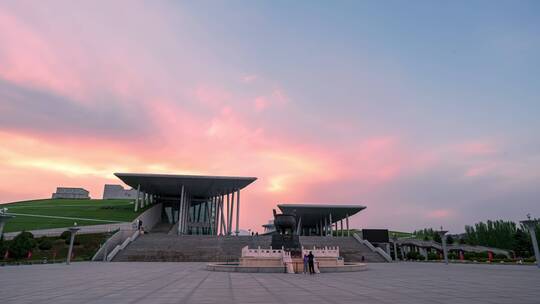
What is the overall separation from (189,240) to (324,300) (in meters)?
32.9

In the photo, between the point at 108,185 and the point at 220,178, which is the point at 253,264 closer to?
the point at 220,178

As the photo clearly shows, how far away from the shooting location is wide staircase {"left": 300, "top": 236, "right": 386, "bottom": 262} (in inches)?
1400

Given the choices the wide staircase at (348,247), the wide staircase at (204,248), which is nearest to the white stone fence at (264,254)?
the wide staircase at (204,248)

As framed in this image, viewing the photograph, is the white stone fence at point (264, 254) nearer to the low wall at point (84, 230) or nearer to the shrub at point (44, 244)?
the shrub at point (44, 244)

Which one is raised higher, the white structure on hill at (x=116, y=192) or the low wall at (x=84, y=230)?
the white structure on hill at (x=116, y=192)

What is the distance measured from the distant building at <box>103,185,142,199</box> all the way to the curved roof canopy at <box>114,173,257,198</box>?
5538 centimetres

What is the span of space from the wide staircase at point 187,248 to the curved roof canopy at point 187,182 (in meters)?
11.7

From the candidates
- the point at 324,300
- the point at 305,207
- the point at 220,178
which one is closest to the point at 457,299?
the point at 324,300

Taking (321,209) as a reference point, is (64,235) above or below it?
below

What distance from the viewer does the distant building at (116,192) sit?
364 feet

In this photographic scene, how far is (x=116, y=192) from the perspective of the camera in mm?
112812

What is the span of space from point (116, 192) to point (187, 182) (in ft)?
242

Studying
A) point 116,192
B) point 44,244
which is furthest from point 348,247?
point 116,192

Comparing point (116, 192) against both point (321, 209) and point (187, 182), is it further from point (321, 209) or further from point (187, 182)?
point (321, 209)
